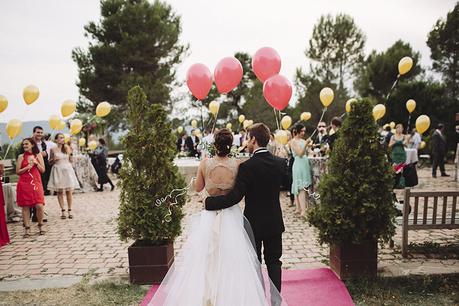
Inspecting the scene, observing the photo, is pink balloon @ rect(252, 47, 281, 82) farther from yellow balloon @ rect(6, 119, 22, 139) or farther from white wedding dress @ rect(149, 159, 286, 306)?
yellow balloon @ rect(6, 119, 22, 139)

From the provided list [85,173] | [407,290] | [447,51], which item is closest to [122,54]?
[85,173]

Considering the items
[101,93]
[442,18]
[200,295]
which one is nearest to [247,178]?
[200,295]

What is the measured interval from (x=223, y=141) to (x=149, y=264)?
2104mm

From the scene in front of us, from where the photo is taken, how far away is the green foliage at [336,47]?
3466 cm

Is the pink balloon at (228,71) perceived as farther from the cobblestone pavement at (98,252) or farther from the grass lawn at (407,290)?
the grass lawn at (407,290)

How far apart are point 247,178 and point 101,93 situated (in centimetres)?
2448

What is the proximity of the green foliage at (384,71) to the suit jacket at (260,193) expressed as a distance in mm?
31484

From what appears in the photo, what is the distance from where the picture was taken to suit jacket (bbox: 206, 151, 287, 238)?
9.87ft

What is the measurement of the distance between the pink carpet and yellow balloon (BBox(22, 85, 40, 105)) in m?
4.84

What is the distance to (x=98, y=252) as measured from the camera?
17.9ft

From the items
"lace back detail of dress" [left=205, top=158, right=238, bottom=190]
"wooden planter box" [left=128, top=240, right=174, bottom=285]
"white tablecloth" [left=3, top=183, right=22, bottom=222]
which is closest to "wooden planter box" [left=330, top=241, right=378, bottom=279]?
"lace back detail of dress" [left=205, top=158, right=238, bottom=190]

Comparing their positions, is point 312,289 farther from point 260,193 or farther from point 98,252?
point 98,252

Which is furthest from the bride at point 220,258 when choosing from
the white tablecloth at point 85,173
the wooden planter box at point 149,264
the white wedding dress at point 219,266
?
the white tablecloth at point 85,173

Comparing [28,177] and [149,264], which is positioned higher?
[28,177]
